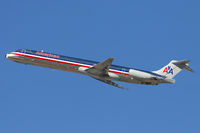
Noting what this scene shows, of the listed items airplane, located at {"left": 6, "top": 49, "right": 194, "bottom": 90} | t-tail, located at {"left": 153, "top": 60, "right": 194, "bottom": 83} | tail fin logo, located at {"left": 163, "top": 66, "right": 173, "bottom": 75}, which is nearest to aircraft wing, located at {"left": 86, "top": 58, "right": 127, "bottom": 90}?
airplane, located at {"left": 6, "top": 49, "right": 194, "bottom": 90}

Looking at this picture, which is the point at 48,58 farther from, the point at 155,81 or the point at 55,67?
the point at 155,81

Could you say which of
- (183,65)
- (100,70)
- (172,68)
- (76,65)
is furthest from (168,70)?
(76,65)

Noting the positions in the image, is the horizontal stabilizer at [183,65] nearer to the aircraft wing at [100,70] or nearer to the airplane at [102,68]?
the airplane at [102,68]

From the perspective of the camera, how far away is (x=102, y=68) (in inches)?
1730

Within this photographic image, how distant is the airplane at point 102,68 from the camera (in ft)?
143

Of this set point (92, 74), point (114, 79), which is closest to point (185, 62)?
point (114, 79)

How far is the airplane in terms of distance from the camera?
1721 inches

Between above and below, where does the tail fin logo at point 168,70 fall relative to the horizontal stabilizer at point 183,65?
below

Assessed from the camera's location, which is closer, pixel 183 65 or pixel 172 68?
pixel 183 65

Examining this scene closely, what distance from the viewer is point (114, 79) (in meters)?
45.5

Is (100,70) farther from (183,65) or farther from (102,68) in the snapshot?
(183,65)

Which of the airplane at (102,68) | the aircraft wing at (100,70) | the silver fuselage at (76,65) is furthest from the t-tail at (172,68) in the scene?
the aircraft wing at (100,70)

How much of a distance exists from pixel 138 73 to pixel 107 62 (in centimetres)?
436

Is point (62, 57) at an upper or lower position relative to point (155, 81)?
upper
